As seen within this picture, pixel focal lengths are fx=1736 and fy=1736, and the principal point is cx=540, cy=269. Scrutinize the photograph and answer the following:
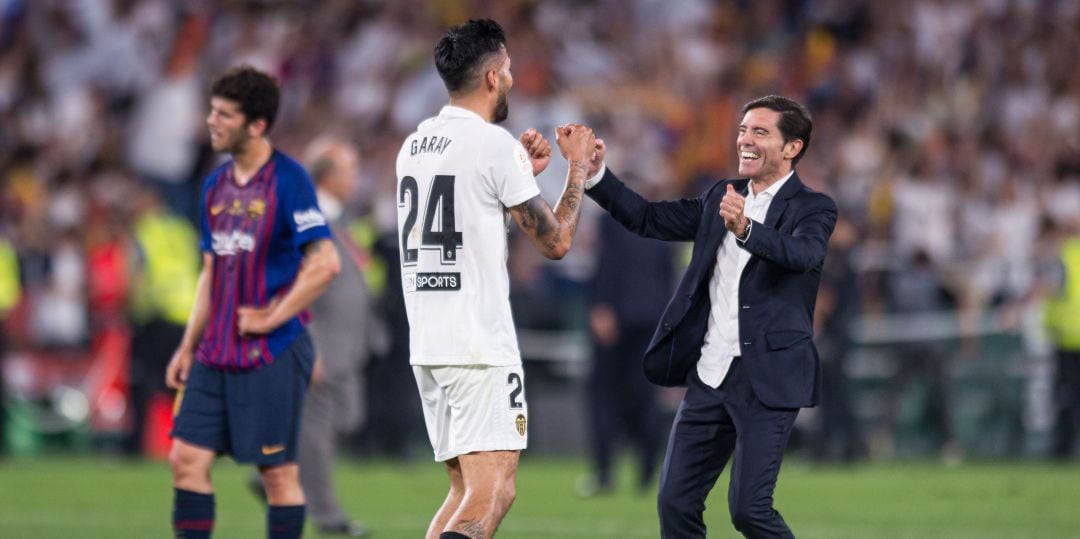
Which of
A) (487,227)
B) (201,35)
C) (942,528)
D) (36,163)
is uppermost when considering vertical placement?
(201,35)

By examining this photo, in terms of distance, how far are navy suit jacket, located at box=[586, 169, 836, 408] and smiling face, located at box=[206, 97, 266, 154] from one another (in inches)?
67.8

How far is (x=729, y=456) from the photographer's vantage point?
7.19 meters

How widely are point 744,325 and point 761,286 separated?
18 centimetres

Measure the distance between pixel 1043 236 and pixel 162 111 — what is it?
31.4ft

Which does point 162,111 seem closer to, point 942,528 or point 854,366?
point 854,366

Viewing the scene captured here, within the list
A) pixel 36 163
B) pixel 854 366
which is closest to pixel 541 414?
pixel 854 366

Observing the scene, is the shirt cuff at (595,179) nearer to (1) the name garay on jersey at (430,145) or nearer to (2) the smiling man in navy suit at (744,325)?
(2) the smiling man in navy suit at (744,325)

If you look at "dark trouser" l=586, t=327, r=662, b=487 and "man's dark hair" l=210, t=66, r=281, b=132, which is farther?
"dark trouser" l=586, t=327, r=662, b=487

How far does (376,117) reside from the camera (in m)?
19.8

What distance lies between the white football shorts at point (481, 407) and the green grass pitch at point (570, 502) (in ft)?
13.6

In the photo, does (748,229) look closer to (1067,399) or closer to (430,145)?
(430,145)

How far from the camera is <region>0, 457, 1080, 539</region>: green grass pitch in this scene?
1109 centimetres

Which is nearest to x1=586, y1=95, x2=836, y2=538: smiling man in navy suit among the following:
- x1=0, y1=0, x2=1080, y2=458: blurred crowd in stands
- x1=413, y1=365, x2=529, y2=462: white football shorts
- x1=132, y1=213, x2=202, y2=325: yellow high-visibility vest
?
x1=413, y1=365, x2=529, y2=462: white football shorts

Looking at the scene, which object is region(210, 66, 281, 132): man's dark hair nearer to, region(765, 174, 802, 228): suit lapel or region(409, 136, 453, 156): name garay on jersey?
region(409, 136, 453, 156): name garay on jersey
